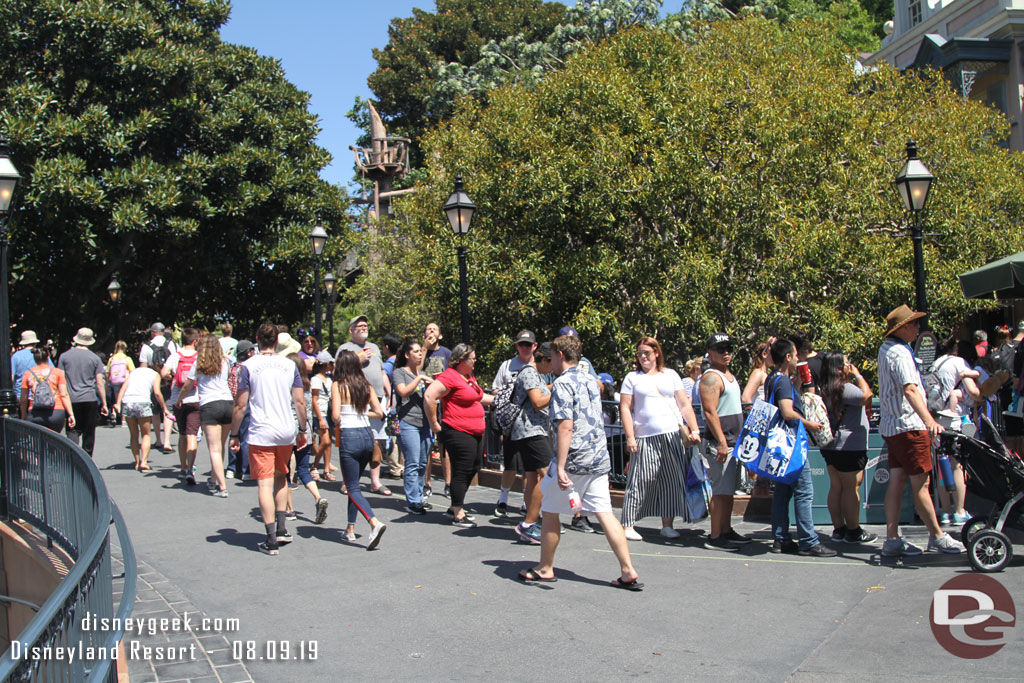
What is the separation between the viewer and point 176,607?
21.1ft

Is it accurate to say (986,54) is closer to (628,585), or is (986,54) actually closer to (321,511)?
(321,511)

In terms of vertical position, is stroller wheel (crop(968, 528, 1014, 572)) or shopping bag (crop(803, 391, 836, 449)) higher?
shopping bag (crop(803, 391, 836, 449))

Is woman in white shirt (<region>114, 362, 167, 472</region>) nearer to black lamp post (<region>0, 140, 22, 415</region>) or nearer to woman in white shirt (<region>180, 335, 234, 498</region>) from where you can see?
woman in white shirt (<region>180, 335, 234, 498</region>)

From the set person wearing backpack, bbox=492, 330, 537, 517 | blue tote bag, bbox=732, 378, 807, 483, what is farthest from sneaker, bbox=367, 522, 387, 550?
blue tote bag, bbox=732, 378, 807, 483

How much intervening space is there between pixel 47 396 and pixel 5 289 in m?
2.12

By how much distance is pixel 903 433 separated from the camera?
7281mm

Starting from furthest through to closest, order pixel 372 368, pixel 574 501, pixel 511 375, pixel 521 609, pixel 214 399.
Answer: pixel 372 368, pixel 214 399, pixel 511 375, pixel 574 501, pixel 521 609

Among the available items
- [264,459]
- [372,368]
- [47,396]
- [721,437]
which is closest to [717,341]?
[721,437]

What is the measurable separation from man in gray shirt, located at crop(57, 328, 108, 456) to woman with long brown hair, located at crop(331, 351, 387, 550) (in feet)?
18.3

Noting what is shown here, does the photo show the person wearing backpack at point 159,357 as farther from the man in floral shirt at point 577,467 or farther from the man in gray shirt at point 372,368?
the man in floral shirt at point 577,467

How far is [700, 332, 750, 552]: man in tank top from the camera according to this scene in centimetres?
808

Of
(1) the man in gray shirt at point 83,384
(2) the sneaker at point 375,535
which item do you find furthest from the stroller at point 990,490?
(1) the man in gray shirt at point 83,384

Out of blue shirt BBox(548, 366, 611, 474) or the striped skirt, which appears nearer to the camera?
blue shirt BBox(548, 366, 611, 474)

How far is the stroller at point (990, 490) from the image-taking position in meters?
6.88
